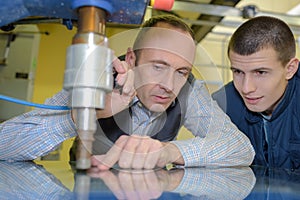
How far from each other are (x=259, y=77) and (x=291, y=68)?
185 millimetres

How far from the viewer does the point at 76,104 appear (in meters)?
0.33

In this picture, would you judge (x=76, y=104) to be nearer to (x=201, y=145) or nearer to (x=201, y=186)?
(x=201, y=186)

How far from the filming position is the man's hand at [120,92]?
0.52 meters

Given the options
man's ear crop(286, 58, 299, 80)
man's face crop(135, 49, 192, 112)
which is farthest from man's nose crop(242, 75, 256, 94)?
man's face crop(135, 49, 192, 112)

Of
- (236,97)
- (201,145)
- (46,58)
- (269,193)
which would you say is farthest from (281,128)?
(46,58)

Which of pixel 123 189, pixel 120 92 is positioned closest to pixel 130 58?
pixel 120 92

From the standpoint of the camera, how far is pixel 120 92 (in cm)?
64

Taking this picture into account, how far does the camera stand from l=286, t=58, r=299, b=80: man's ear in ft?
3.88

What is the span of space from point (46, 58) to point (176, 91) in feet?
7.98

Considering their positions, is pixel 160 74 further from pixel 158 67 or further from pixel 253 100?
pixel 253 100

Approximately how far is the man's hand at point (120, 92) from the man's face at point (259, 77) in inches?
22.6

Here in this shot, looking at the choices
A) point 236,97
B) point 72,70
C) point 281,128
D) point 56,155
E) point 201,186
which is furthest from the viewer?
point 56,155

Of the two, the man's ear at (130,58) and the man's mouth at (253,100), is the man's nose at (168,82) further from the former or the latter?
the man's mouth at (253,100)

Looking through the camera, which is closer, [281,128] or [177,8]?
[281,128]
